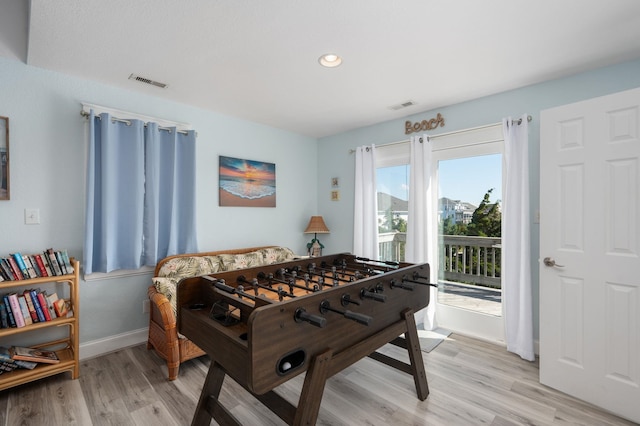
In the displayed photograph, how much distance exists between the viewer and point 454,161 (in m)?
3.27

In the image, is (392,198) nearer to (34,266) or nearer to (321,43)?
(321,43)

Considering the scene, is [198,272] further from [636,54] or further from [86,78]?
[636,54]

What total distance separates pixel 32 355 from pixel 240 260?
169cm

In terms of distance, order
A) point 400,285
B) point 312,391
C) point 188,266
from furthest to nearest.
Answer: point 188,266 < point 400,285 < point 312,391

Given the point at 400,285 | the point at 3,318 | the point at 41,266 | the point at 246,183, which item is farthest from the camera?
the point at 246,183

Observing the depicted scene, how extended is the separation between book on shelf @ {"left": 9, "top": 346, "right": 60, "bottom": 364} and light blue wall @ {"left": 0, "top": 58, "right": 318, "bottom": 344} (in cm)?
35

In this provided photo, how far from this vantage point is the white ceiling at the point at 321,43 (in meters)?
1.69

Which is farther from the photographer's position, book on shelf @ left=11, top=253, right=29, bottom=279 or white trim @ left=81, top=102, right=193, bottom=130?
white trim @ left=81, top=102, right=193, bottom=130

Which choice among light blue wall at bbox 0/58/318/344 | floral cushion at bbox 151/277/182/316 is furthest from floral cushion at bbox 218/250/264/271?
floral cushion at bbox 151/277/182/316

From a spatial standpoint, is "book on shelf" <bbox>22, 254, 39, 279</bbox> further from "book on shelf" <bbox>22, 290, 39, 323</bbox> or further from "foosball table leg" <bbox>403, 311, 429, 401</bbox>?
"foosball table leg" <bbox>403, 311, 429, 401</bbox>

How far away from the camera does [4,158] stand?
7.35 ft

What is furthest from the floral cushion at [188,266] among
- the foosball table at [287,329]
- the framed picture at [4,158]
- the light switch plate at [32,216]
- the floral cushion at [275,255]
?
the framed picture at [4,158]

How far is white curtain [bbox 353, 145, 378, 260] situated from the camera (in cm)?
378

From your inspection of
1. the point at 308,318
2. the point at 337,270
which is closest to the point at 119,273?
the point at 337,270
